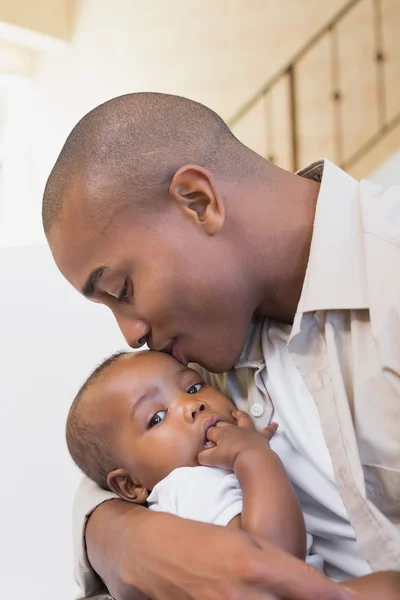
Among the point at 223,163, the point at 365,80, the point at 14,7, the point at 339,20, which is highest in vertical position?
the point at 14,7

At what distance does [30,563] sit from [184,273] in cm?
108

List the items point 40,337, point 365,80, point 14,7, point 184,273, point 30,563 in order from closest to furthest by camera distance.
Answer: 1. point 184,273
2. point 30,563
3. point 40,337
4. point 365,80
5. point 14,7

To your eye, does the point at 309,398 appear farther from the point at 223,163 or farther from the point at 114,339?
the point at 114,339

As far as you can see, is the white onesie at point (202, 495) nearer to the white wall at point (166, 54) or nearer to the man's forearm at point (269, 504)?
the man's forearm at point (269, 504)

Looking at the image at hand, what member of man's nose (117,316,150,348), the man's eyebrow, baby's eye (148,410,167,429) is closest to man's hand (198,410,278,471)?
baby's eye (148,410,167,429)

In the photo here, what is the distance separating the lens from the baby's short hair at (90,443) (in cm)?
141

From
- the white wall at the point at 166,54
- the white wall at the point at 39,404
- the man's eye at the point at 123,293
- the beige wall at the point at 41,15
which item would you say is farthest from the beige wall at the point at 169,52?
the man's eye at the point at 123,293

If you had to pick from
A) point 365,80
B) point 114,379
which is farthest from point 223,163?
point 365,80

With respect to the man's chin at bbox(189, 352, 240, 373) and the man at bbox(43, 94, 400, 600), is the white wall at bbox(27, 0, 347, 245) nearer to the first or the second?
the man at bbox(43, 94, 400, 600)

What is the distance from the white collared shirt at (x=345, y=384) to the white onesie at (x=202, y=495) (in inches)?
5.3

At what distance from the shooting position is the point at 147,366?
1.41 meters

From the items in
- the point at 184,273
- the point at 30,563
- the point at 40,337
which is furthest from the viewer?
the point at 40,337

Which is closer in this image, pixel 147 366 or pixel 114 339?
pixel 147 366

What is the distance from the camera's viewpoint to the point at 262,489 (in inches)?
44.5
